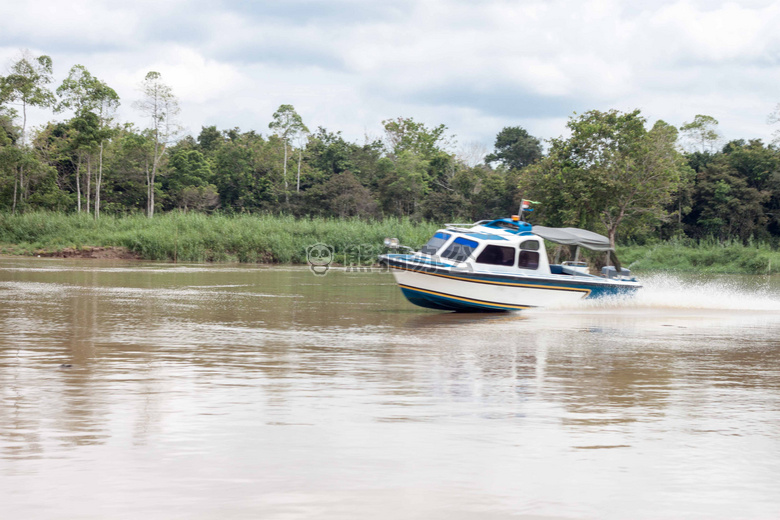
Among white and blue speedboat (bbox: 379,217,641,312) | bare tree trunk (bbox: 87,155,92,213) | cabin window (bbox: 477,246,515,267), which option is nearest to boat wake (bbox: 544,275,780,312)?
white and blue speedboat (bbox: 379,217,641,312)

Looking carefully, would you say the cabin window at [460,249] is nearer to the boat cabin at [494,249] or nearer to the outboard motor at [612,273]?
the boat cabin at [494,249]

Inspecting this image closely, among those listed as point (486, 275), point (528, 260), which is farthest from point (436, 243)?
point (528, 260)

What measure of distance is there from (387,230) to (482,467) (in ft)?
135

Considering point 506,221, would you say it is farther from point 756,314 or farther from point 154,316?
point 154,316

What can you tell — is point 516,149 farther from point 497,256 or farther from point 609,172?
point 497,256

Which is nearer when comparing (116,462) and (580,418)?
(116,462)

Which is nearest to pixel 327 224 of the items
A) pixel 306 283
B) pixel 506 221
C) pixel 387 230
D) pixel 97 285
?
pixel 387 230

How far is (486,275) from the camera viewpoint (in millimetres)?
17594

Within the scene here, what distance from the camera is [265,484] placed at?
5.21m

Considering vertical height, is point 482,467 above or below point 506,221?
below

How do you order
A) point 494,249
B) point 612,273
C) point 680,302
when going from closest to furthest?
point 494,249 → point 612,273 → point 680,302

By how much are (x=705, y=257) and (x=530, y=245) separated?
3598 centimetres

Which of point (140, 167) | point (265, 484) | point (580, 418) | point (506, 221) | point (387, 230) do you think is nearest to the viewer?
point (265, 484)

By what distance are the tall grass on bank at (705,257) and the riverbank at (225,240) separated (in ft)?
0.20
